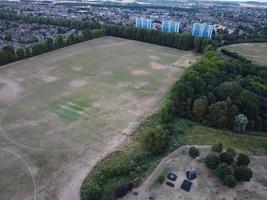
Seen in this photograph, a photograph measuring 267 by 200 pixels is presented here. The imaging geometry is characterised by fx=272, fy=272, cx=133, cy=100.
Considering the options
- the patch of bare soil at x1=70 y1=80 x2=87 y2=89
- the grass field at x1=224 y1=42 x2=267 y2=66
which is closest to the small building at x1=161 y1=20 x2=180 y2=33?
the grass field at x1=224 y1=42 x2=267 y2=66

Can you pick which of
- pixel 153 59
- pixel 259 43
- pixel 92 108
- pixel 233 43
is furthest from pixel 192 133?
pixel 259 43

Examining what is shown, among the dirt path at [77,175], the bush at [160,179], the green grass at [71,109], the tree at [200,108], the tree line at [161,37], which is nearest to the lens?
the dirt path at [77,175]

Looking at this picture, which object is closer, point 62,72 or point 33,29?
point 62,72

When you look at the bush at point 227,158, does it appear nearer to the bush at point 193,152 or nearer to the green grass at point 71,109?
the bush at point 193,152

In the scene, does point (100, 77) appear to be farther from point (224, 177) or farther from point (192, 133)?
point (224, 177)

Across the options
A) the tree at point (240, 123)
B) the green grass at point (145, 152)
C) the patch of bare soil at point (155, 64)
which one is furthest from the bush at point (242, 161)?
the patch of bare soil at point (155, 64)

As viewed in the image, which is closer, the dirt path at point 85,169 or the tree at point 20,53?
the dirt path at point 85,169

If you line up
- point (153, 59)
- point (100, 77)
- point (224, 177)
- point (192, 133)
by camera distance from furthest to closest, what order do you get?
1. point (153, 59)
2. point (100, 77)
3. point (192, 133)
4. point (224, 177)
